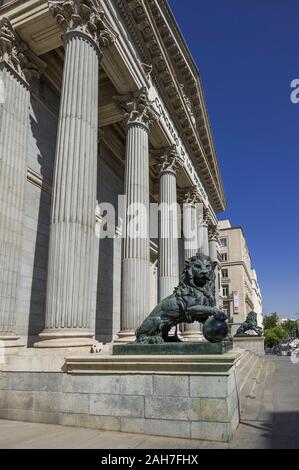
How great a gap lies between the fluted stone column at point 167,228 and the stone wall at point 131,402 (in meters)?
11.8

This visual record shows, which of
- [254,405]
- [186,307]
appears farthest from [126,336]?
[186,307]

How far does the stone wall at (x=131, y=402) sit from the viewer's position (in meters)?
6.35

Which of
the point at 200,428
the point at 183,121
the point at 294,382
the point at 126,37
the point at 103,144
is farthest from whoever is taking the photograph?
the point at 183,121

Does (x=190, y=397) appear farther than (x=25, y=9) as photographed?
No

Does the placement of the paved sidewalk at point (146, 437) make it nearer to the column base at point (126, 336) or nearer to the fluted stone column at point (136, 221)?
the column base at point (126, 336)

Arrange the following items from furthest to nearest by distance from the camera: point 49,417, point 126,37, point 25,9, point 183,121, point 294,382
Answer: point 183,121 → point 126,37 → point 294,382 → point 25,9 → point 49,417

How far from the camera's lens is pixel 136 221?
1527 centimetres

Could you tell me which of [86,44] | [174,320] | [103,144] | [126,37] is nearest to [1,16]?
[86,44]

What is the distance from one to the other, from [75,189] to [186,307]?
4696 mm

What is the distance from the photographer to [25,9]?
12945 mm

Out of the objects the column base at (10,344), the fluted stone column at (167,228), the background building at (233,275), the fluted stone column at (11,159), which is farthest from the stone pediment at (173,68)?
the background building at (233,275)

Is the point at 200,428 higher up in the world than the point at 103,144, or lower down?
lower down
